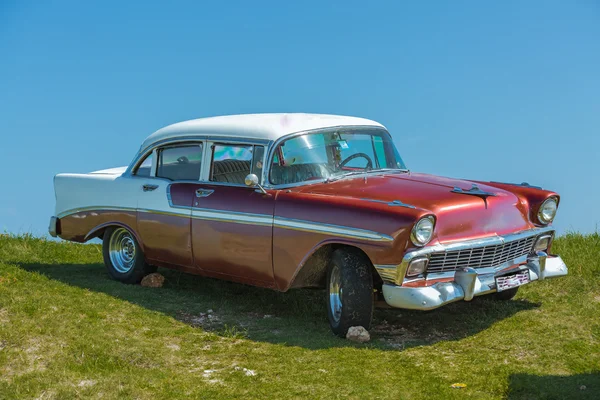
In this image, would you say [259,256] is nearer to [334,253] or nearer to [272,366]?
[334,253]

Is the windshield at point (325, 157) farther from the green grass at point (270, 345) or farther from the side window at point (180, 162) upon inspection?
the green grass at point (270, 345)

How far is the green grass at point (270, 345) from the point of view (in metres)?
6.02

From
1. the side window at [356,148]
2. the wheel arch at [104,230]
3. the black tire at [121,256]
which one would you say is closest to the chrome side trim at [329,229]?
the side window at [356,148]

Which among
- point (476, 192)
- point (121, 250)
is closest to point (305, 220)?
point (476, 192)

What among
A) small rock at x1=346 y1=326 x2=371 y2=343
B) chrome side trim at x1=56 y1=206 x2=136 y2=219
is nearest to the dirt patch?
small rock at x1=346 y1=326 x2=371 y2=343

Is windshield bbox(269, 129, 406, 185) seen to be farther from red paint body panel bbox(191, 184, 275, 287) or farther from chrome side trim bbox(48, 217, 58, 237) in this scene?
chrome side trim bbox(48, 217, 58, 237)

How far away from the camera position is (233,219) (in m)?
7.86

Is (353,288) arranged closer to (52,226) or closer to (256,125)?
(256,125)

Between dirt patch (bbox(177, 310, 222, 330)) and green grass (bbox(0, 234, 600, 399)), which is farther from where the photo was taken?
dirt patch (bbox(177, 310, 222, 330))

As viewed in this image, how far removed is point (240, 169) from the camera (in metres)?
8.17

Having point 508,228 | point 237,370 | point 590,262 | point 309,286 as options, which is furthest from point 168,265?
point 590,262

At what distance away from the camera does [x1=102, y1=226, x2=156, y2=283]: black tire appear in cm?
940

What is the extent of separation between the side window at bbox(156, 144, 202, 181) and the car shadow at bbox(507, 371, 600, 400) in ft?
13.6

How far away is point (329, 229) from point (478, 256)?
141 centimetres
